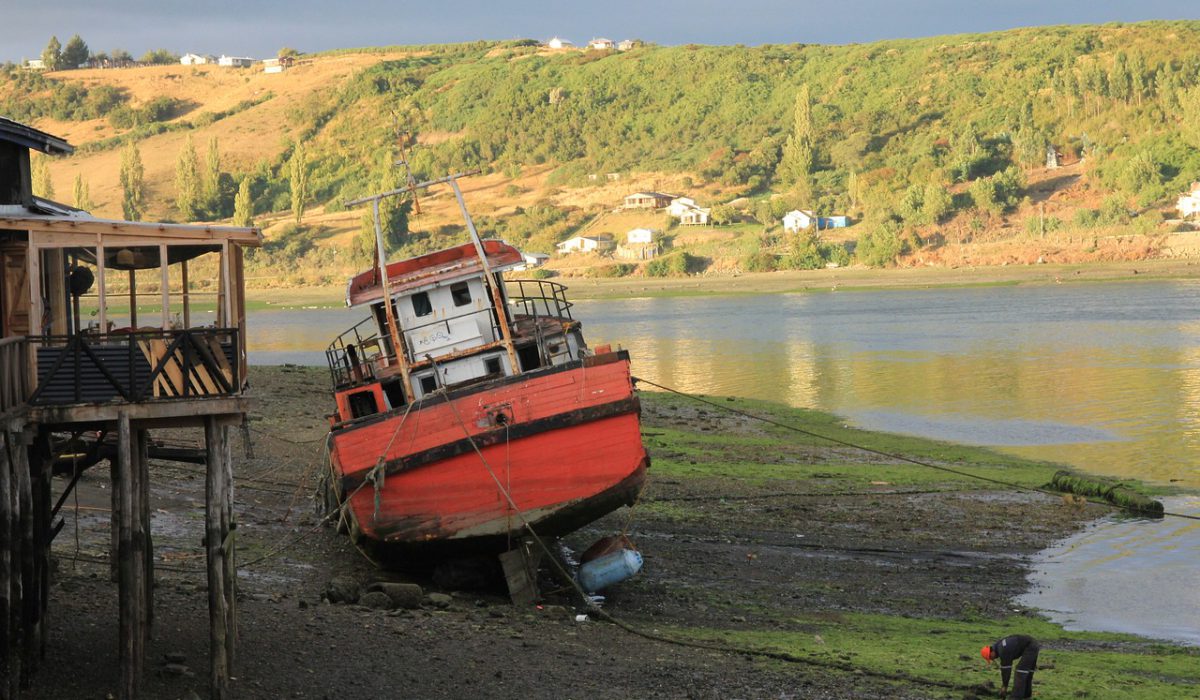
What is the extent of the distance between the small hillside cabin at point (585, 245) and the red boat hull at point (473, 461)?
130 metres

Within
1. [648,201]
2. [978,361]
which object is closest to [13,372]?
[978,361]

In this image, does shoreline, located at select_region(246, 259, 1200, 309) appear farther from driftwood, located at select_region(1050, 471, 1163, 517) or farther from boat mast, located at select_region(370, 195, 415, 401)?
boat mast, located at select_region(370, 195, 415, 401)

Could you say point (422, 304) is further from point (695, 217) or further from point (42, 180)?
point (42, 180)

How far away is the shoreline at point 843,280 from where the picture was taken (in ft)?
392

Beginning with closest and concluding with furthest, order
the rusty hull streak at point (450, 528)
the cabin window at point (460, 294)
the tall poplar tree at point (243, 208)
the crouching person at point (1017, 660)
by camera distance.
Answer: the crouching person at point (1017, 660)
the rusty hull streak at point (450, 528)
the cabin window at point (460, 294)
the tall poplar tree at point (243, 208)

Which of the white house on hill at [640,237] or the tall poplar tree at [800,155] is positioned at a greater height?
the tall poplar tree at [800,155]

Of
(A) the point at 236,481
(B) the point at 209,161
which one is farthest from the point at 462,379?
(B) the point at 209,161

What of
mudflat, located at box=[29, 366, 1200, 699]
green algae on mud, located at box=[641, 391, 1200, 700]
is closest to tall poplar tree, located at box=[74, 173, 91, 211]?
green algae on mud, located at box=[641, 391, 1200, 700]

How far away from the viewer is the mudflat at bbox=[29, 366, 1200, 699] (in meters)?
16.1

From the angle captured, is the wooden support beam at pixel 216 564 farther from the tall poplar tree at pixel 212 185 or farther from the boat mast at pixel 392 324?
the tall poplar tree at pixel 212 185

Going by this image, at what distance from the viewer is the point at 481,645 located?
1750 cm

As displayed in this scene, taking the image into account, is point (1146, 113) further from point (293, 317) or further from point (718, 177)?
point (293, 317)

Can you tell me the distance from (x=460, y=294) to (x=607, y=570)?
6.33m

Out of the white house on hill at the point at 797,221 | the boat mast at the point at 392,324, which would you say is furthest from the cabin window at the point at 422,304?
the white house on hill at the point at 797,221
